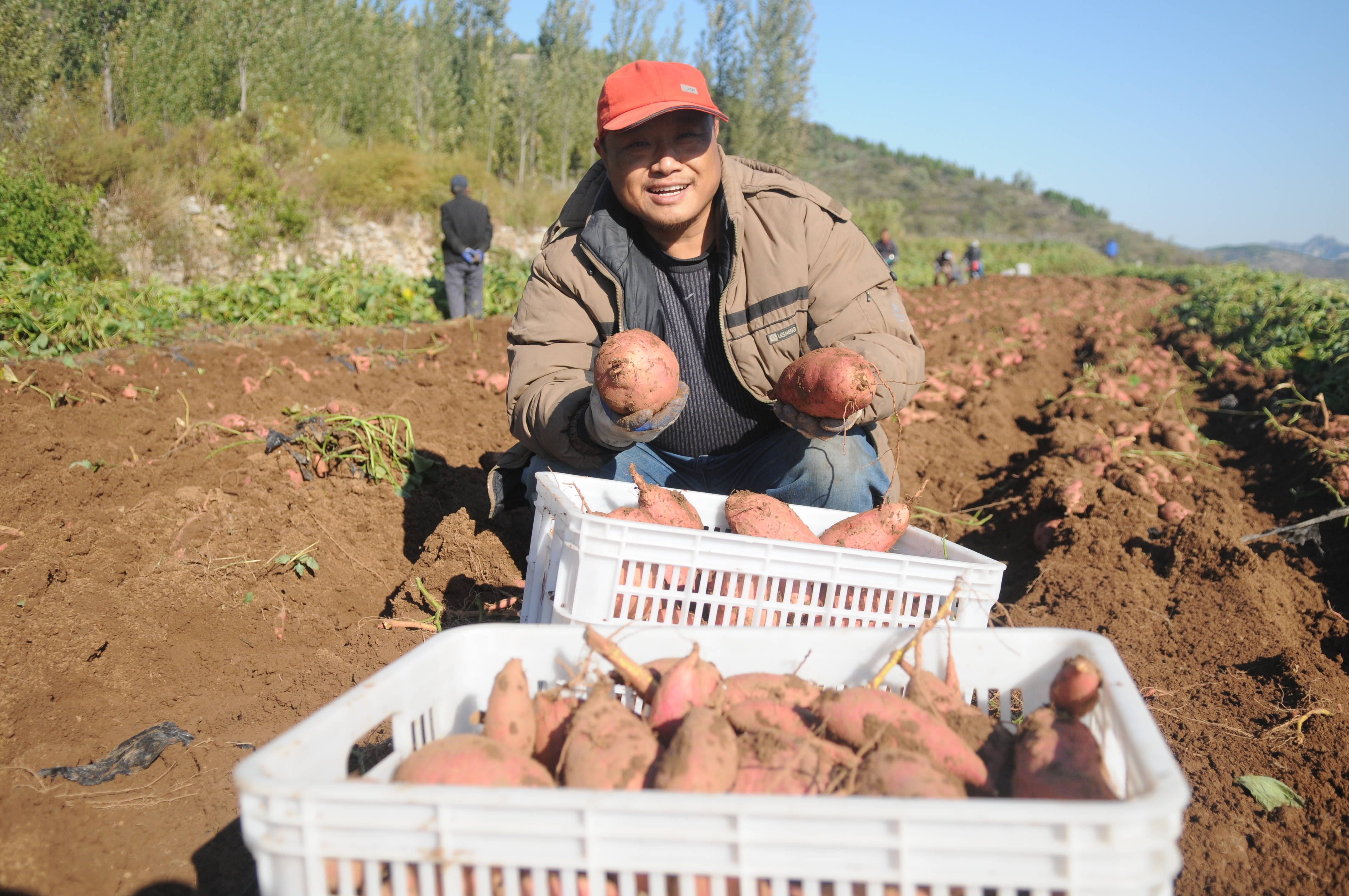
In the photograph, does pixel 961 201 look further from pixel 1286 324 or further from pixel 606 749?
pixel 606 749

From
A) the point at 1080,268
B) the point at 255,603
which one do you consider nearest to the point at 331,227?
the point at 255,603

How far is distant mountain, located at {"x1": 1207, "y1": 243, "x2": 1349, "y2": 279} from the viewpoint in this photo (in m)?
69.7

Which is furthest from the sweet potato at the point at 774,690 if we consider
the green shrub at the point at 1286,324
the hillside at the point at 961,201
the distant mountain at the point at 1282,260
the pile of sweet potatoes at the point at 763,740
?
the distant mountain at the point at 1282,260

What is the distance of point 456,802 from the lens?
38.8 inches

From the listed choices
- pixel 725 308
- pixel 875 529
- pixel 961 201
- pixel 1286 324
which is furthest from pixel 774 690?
pixel 961 201

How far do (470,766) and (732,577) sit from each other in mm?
827

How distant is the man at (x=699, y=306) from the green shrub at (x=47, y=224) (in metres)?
8.66

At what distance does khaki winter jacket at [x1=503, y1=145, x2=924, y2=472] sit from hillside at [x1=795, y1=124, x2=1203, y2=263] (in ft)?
167

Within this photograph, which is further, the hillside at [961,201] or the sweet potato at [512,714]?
the hillside at [961,201]

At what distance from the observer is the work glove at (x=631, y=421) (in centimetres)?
226

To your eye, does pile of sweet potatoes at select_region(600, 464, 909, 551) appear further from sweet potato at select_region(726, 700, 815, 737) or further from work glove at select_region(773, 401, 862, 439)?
sweet potato at select_region(726, 700, 815, 737)

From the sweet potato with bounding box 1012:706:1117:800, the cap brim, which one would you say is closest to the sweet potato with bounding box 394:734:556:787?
the sweet potato with bounding box 1012:706:1117:800

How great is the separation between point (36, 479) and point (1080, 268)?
4026 centimetres

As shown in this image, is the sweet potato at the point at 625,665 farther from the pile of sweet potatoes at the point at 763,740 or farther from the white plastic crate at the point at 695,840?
the white plastic crate at the point at 695,840
